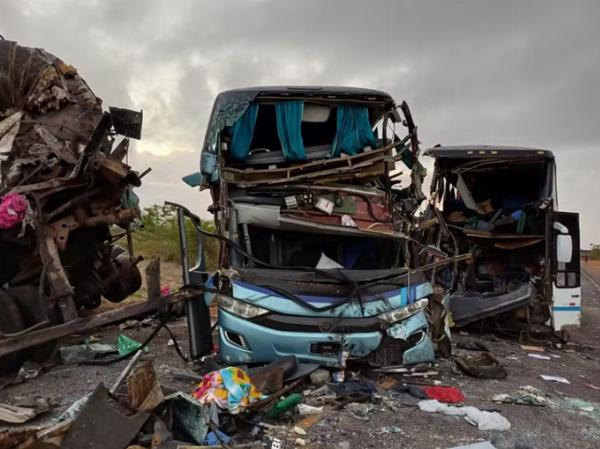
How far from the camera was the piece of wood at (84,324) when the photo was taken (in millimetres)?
4793

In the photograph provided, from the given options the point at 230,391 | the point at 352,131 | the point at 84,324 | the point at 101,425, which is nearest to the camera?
the point at 101,425

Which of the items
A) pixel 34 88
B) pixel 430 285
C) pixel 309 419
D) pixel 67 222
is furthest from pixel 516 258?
pixel 34 88

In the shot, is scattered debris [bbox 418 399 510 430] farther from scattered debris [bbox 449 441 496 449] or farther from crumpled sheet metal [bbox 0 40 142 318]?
crumpled sheet metal [bbox 0 40 142 318]

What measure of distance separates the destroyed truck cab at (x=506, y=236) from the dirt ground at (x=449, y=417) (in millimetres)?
1074

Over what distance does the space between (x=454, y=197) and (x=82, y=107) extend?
6591mm

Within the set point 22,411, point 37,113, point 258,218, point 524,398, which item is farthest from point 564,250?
point 37,113

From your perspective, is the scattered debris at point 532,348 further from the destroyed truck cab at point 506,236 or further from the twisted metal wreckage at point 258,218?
the twisted metal wreckage at point 258,218

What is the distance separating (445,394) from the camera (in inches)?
191

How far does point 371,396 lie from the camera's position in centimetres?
464

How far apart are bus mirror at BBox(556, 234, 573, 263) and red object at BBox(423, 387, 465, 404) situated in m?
3.81

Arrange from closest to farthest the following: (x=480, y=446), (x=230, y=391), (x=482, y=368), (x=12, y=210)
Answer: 1. (x=480, y=446)
2. (x=230, y=391)
3. (x=12, y=210)
4. (x=482, y=368)

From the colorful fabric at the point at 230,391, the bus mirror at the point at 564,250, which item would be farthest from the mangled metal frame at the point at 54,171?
the bus mirror at the point at 564,250

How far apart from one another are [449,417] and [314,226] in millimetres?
2371

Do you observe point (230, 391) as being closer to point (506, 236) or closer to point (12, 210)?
point (12, 210)
